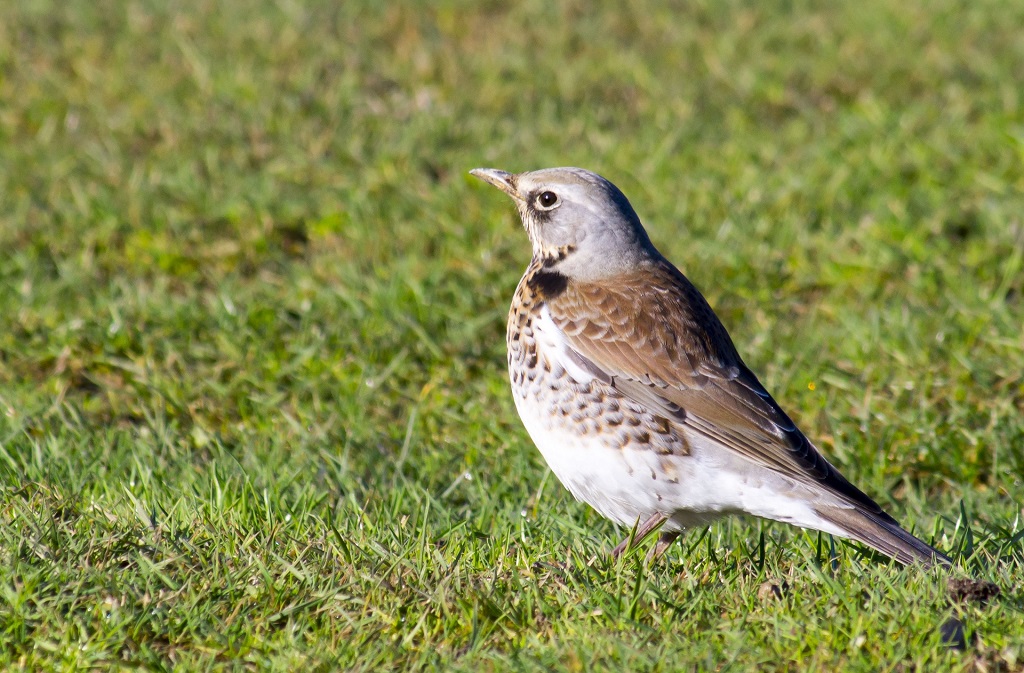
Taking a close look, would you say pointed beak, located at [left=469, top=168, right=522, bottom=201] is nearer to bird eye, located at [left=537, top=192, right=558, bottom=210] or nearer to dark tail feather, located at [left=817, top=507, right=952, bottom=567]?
bird eye, located at [left=537, top=192, right=558, bottom=210]

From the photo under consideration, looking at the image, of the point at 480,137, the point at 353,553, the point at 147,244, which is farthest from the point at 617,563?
the point at 480,137

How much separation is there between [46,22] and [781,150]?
17.8ft

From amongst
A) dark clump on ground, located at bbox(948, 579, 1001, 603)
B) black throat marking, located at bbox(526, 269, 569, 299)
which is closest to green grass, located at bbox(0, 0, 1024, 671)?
dark clump on ground, located at bbox(948, 579, 1001, 603)

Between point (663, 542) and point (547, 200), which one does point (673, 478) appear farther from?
point (547, 200)

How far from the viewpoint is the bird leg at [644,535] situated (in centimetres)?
438

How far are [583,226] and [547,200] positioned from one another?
0.21 m

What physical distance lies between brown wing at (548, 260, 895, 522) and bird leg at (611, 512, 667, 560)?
0.35 meters

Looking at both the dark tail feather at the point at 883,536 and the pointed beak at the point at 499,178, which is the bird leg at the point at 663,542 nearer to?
the dark tail feather at the point at 883,536

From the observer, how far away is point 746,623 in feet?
12.7

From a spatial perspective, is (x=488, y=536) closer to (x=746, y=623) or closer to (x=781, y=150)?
(x=746, y=623)

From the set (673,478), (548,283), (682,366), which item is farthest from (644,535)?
(548,283)

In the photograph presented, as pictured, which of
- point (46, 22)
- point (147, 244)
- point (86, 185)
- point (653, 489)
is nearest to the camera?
point (653, 489)

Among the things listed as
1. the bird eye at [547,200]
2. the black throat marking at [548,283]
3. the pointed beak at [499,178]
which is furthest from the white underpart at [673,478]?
the pointed beak at [499,178]

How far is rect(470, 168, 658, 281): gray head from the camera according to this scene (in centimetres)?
512
